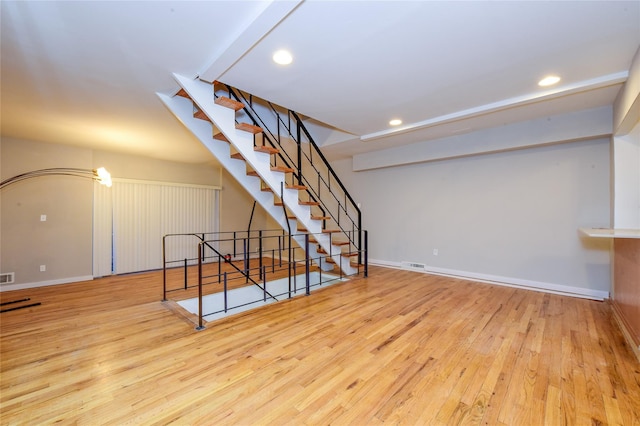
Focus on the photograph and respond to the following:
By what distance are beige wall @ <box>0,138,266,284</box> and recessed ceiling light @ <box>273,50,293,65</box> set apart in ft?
15.9

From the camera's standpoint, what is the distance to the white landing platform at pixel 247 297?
3741 mm

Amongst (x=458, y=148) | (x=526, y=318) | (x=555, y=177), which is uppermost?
(x=458, y=148)

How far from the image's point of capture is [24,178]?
14.7 ft

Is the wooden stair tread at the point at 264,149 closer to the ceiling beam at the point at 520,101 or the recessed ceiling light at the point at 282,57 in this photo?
the recessed ceiling light at the point at 282,57

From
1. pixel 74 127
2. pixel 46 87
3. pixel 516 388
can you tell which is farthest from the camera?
pixel 74 127

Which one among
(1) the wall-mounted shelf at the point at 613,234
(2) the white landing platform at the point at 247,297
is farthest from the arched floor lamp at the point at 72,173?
(1) the wall-mounted shelf at the point at 613,234

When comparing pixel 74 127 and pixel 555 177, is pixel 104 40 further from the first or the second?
pixel 555 177

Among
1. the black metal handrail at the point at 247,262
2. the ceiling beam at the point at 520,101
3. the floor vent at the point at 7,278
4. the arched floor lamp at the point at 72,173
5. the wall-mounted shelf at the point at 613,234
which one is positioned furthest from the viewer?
the floor vent at the point at 7,278

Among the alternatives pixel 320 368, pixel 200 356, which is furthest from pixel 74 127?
pixel 320 368

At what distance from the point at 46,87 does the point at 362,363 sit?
4.11 metres

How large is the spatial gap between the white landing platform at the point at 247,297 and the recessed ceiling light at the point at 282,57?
276 centimetres

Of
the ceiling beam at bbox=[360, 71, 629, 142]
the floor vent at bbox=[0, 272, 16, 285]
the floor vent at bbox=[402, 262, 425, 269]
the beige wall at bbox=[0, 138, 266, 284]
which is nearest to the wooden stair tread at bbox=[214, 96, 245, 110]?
the ceiling beam at bbox=[360, 71, 629, 142]

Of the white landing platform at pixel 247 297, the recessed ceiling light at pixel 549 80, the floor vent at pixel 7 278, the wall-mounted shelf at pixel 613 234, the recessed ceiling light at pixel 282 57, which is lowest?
the white landing platform at pixel 247 297

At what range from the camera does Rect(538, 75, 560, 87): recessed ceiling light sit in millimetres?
2766
